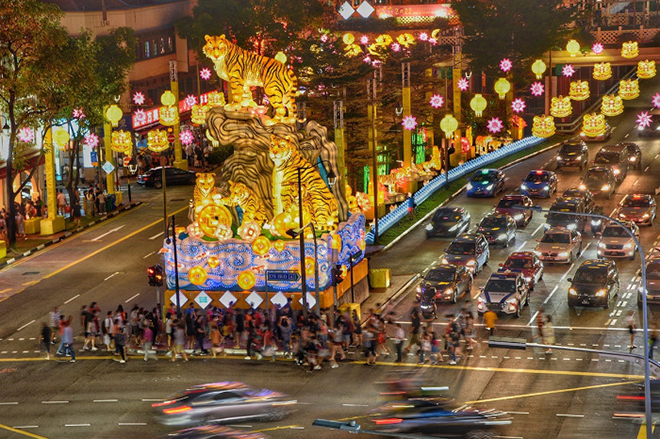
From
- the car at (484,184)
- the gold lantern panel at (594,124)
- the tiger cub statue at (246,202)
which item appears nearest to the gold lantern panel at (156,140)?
the tiger cub statue at (246,202)

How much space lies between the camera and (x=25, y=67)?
223 ft

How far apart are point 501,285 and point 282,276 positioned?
9355mm

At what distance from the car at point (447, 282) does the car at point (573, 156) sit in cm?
2815

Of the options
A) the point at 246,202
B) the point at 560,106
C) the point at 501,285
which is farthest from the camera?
the point at 560,106

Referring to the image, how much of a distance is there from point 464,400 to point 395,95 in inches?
2020

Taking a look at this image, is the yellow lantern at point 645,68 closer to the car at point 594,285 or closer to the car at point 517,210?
the car at point 517,210

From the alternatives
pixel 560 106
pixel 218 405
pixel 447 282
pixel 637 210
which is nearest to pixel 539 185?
pixel 560 106

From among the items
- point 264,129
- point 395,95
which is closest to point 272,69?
point 264,129

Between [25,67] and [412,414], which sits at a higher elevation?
[25,67]

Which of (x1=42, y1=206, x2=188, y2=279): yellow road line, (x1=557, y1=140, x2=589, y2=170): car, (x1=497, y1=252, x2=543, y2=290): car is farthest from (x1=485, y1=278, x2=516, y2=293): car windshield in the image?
(x1=557, y1=140, x2=589, y2=170): car

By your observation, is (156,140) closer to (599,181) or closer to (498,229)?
(498,229)

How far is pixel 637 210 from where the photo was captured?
235 ft

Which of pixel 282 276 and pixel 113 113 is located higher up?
pixel 113 113

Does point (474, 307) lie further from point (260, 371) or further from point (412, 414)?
point (412, 414)
